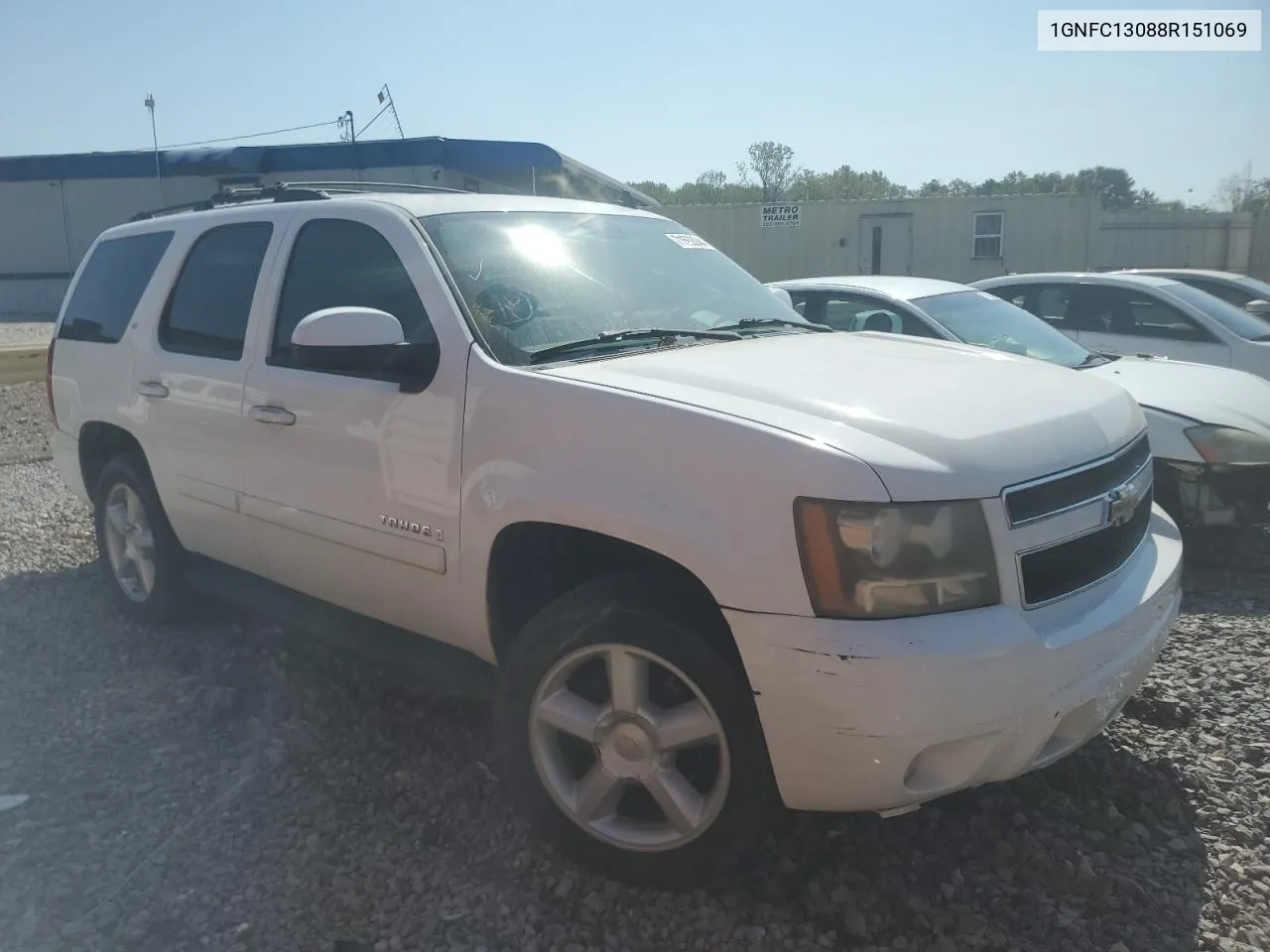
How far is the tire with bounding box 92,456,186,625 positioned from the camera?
4.64 m

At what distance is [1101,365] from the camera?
249 inches

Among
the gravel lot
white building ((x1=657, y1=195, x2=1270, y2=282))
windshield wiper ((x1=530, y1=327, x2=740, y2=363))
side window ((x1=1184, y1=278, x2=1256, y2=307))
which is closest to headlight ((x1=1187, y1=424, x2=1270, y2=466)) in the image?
the gravel lot

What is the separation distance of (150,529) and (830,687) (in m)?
3.54

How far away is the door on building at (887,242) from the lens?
23250 mm

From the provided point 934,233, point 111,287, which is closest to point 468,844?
point 111,287

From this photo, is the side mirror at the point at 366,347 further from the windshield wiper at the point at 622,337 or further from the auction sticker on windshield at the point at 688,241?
the auction sticker on windshield at the point at 688,241

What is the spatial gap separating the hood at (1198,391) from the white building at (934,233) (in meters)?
17.1

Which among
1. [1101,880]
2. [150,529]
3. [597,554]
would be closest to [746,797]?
[597,554]

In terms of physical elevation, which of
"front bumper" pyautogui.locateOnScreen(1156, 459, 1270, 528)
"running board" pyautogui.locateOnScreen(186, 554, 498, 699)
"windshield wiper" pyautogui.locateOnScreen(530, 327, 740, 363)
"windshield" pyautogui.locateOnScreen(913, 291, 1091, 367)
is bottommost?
"running board" pyautogui.locateOnScreen(186, 554, 498, 699)

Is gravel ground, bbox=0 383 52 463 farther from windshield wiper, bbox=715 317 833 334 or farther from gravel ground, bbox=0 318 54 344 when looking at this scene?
gravel ground, bbox=0 318 54 344

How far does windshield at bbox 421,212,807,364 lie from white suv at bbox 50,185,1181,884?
0.01 metres

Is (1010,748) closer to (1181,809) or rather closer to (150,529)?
(1181,809)

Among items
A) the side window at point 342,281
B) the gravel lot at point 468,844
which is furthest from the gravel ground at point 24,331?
the gravel lot at point 468,844

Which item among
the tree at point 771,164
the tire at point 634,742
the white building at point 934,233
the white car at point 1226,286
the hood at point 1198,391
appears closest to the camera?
the tire at point 634,742
